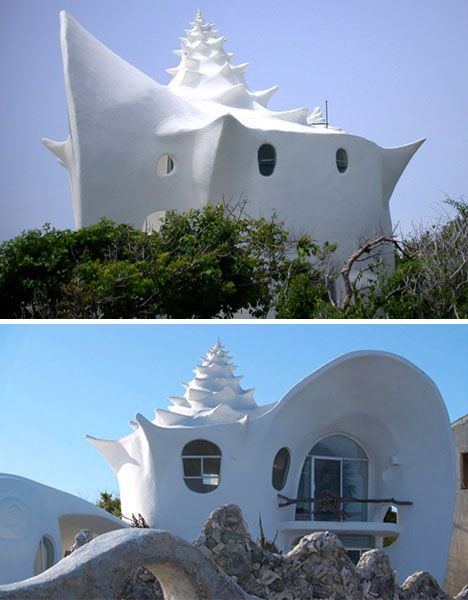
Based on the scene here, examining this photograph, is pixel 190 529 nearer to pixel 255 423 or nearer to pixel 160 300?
pixel 255 423

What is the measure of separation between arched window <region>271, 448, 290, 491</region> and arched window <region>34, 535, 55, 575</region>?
4.69m

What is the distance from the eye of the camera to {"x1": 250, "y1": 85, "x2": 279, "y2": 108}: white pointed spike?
24.3 meters

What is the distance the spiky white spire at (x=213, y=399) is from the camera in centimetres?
1880

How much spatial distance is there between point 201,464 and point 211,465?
0.66 feet

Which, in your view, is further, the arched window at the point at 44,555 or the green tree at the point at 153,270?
the green tree at the point at 153,270

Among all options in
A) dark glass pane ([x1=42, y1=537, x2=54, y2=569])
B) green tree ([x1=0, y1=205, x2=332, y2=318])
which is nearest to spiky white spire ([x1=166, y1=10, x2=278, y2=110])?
green tree ([x1=0, y1=205, x2=332, y2=318])

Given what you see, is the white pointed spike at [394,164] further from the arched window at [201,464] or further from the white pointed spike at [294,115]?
the arched window at [201,464]

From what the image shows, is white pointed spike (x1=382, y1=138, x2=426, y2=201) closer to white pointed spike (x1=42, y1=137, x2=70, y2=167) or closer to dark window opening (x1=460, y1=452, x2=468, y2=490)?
dark window opening (x1=460, y1=452, x2=468, y2=490)

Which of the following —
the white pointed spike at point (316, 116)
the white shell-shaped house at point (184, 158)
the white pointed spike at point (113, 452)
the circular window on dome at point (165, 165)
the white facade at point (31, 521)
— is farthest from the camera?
the white pointed spike at point (316, 116)

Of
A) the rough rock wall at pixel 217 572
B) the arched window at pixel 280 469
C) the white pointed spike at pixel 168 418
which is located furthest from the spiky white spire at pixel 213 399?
the rough rock wall at pixel 217 572

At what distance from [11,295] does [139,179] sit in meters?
4.44

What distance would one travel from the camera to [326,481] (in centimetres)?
1944

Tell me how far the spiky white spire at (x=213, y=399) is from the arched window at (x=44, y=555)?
11.9 ft

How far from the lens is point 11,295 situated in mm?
18156
